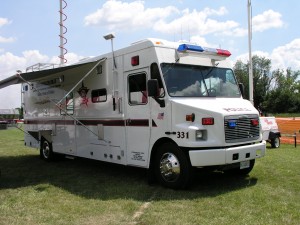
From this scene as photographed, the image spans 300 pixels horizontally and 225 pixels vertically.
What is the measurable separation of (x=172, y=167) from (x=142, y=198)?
90cm

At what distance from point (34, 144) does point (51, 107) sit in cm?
228

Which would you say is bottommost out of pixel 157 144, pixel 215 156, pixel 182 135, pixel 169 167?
pixel 169 167

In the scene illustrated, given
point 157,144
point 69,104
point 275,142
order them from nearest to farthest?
point 157,144 < point 69,104 < point 275,142

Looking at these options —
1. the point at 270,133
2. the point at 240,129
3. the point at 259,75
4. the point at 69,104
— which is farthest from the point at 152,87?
the point at 259,75

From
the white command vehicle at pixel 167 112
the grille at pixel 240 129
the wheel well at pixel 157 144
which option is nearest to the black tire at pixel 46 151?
the white command vehicle at pixel 167 112

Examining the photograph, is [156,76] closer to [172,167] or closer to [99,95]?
[172,167]

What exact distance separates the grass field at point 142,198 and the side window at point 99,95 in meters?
1.87

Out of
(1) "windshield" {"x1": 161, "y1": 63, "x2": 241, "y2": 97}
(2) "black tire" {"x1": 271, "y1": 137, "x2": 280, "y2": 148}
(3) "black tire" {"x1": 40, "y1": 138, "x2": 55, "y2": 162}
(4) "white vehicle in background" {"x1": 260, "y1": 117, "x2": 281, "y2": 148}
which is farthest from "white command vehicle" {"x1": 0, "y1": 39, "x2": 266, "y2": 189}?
(2) "black tire" {"x1": 271, "y1": 137, "x2": 280, "y2": 148}

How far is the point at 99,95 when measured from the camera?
9.77 m

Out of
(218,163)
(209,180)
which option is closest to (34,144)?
(209,180)

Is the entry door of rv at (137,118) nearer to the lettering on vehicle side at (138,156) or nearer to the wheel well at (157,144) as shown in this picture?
the lettering on vehicle side at (138,156)

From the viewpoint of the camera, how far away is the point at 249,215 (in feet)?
19.7

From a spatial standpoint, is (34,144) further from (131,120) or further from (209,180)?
(209,180)

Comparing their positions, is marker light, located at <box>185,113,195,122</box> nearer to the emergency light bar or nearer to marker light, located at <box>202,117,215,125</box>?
marker light, located at <box>202,117,215,125</box>
